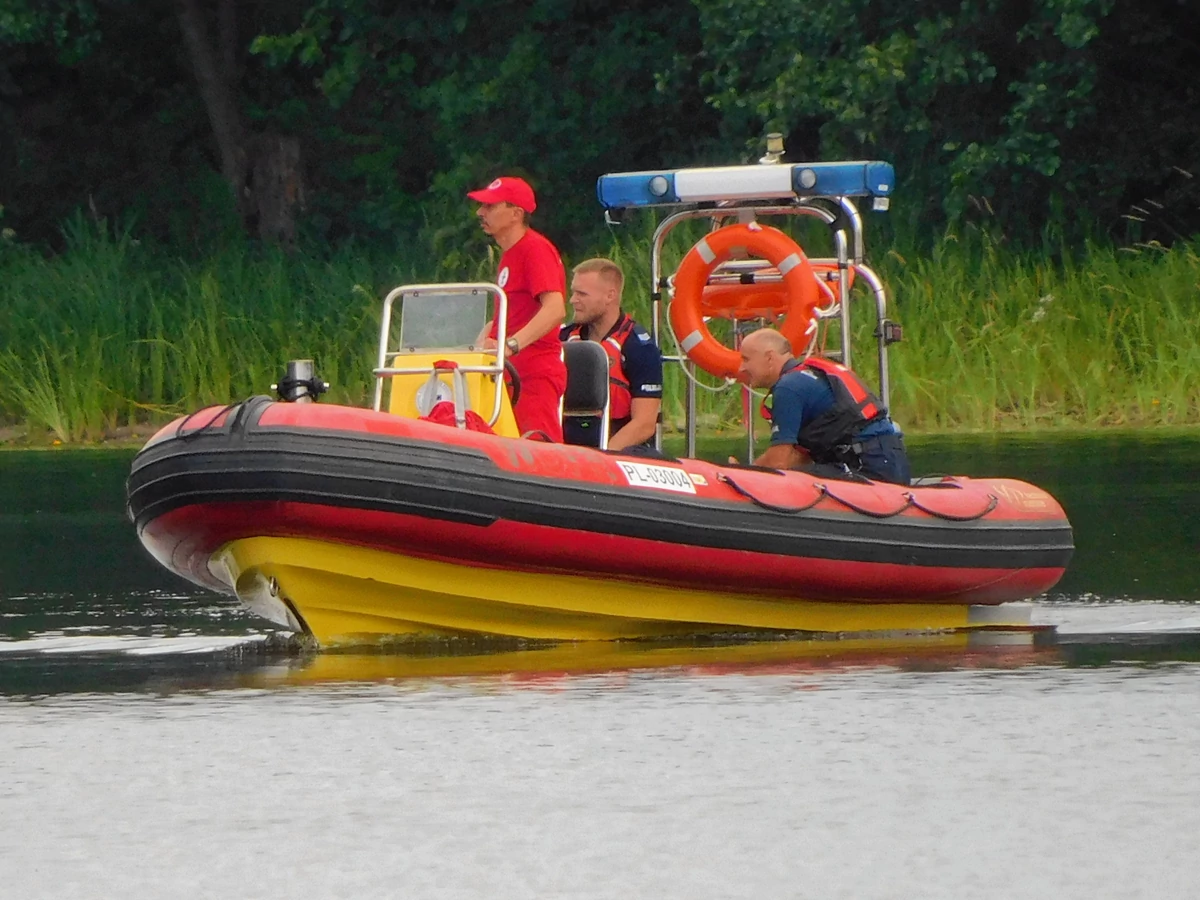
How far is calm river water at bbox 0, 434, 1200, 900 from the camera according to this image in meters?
5.21

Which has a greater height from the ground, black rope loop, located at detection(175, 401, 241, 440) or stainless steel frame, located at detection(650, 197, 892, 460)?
stainless steel frame, located at detection(650, 197, 892, 460)

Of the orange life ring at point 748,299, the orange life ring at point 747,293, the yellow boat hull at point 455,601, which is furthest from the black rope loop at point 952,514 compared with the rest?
the orange life ring at point 748,299

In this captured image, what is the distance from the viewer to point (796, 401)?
888 centimetres

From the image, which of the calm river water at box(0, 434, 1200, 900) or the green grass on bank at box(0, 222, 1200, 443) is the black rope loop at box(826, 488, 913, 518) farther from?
the green grass on bank at box(0, 222, 1200, 443)

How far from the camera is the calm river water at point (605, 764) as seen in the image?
17.1 feet

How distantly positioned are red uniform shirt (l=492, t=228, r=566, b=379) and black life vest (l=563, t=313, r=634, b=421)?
559 millimetres

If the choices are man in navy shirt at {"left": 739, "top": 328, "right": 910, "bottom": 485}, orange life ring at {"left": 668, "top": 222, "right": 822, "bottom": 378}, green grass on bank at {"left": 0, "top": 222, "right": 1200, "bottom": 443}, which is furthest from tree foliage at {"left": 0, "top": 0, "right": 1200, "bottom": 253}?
man in navy shirt at {"left": 739, "top": 328, "right": 910, "bottom": 485}

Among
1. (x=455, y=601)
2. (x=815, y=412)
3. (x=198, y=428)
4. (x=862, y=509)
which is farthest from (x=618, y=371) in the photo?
(x=198, y=428)

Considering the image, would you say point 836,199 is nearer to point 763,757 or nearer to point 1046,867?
point 763,757

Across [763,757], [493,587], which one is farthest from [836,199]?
[763,757]

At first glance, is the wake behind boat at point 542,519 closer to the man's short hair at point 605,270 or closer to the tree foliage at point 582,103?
the man's short hair at point 605,270

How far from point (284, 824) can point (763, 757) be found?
1191 mm

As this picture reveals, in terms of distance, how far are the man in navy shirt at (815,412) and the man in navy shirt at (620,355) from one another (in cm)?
55

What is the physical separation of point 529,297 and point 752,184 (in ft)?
3.04
